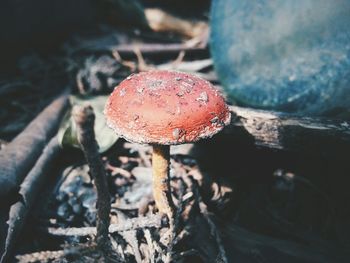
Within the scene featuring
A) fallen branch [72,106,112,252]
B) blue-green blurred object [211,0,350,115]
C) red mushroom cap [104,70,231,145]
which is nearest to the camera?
fallen branch [72,106,112,252]

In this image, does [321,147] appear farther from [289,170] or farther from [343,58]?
[343,58]

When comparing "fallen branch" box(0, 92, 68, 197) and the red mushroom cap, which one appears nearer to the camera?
the red mushroom cap

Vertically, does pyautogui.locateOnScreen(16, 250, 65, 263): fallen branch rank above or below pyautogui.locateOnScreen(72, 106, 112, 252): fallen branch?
below

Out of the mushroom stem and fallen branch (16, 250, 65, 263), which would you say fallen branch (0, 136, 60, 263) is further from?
the mushroom stem

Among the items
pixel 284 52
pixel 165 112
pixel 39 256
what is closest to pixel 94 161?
pixel 165 112

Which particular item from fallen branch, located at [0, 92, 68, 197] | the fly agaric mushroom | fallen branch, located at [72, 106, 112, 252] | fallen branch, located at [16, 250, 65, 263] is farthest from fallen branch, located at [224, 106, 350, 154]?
fallen branch, located at [0, 92, 68, 197]

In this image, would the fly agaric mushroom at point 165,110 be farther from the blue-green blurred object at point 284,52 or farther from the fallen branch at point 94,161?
the blue-green blurred object at point 284,52

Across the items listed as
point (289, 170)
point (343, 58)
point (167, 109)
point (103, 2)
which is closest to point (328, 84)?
point (343, 58)

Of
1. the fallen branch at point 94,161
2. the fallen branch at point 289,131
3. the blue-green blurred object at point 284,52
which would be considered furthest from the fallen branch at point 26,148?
the blue-green blurred object at point 284,52
